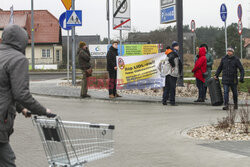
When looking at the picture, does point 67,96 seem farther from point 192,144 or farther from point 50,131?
point 50,131

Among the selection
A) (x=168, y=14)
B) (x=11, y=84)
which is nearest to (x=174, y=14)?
(x=168, y=14)

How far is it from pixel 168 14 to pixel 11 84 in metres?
15.0

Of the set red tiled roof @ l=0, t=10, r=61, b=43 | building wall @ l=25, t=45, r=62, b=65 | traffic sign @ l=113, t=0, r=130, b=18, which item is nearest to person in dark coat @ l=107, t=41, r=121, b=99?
traffic sign @ l=113, t=0, r=130, b=18

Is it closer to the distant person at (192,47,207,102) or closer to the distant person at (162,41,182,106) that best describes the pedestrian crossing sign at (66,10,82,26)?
the distant person at (162,41,182,106)

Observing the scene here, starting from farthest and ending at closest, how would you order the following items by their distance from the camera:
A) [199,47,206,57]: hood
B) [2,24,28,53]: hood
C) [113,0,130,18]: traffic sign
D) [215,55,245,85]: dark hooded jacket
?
[113,0,130,18]: traffic sign, [199,47,206,57]: hood, [215,55,245,85]: dark hooded jacket, [2,24,28,53]: hood

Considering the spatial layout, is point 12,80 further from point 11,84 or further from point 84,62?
point 84,62

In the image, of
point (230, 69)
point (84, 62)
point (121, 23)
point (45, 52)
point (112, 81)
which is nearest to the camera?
point (230, 69)

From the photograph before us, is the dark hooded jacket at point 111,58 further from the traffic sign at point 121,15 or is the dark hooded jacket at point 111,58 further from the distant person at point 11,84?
the distant person at point 11,84

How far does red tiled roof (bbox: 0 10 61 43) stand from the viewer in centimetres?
6366

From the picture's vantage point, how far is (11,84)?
12.8 ft

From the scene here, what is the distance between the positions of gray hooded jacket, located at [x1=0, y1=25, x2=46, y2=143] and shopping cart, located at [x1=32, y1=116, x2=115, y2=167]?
0.20 meters

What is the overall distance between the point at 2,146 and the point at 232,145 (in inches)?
184

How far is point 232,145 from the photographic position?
303 inches

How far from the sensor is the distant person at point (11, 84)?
389 cm
